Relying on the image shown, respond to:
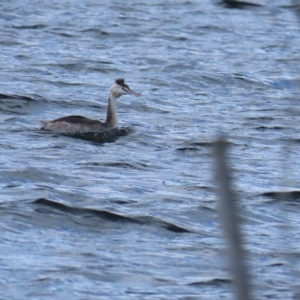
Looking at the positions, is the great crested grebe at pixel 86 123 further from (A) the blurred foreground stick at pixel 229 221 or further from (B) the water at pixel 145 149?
(A) the blurred foreground stick at pixel 229 221

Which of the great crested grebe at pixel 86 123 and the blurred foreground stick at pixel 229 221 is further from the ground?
the blurred foreground stick at pixel 229 221

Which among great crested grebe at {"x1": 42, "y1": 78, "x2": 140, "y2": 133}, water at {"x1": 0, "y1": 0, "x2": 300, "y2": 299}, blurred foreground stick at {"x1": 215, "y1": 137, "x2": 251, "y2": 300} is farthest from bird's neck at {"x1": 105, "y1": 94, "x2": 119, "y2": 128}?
blurred foreground stick at {"x1": 215, "y1": 137, "x2": 251, "y2": 300}

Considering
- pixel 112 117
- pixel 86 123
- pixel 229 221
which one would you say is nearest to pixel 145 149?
pixel 86 123

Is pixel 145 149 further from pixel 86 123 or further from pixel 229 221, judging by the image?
pixel 229 221

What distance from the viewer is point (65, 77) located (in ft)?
48.8

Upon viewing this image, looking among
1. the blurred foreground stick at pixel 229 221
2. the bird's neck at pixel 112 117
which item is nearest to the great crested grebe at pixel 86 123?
the bird's neck at pixel 112 117

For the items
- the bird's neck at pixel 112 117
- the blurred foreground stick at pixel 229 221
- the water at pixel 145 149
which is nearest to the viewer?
the blurred foreground stick at pixel 229 221

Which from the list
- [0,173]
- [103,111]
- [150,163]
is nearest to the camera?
[0,173]

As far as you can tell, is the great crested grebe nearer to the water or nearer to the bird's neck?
the bird's neck

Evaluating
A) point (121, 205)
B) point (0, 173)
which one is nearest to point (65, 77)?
point (0, 173)

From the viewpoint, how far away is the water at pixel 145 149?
583 cm

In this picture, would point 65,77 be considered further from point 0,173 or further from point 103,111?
point 0,173

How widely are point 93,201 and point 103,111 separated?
5248 millimetres

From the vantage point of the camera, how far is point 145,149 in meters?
10.5
